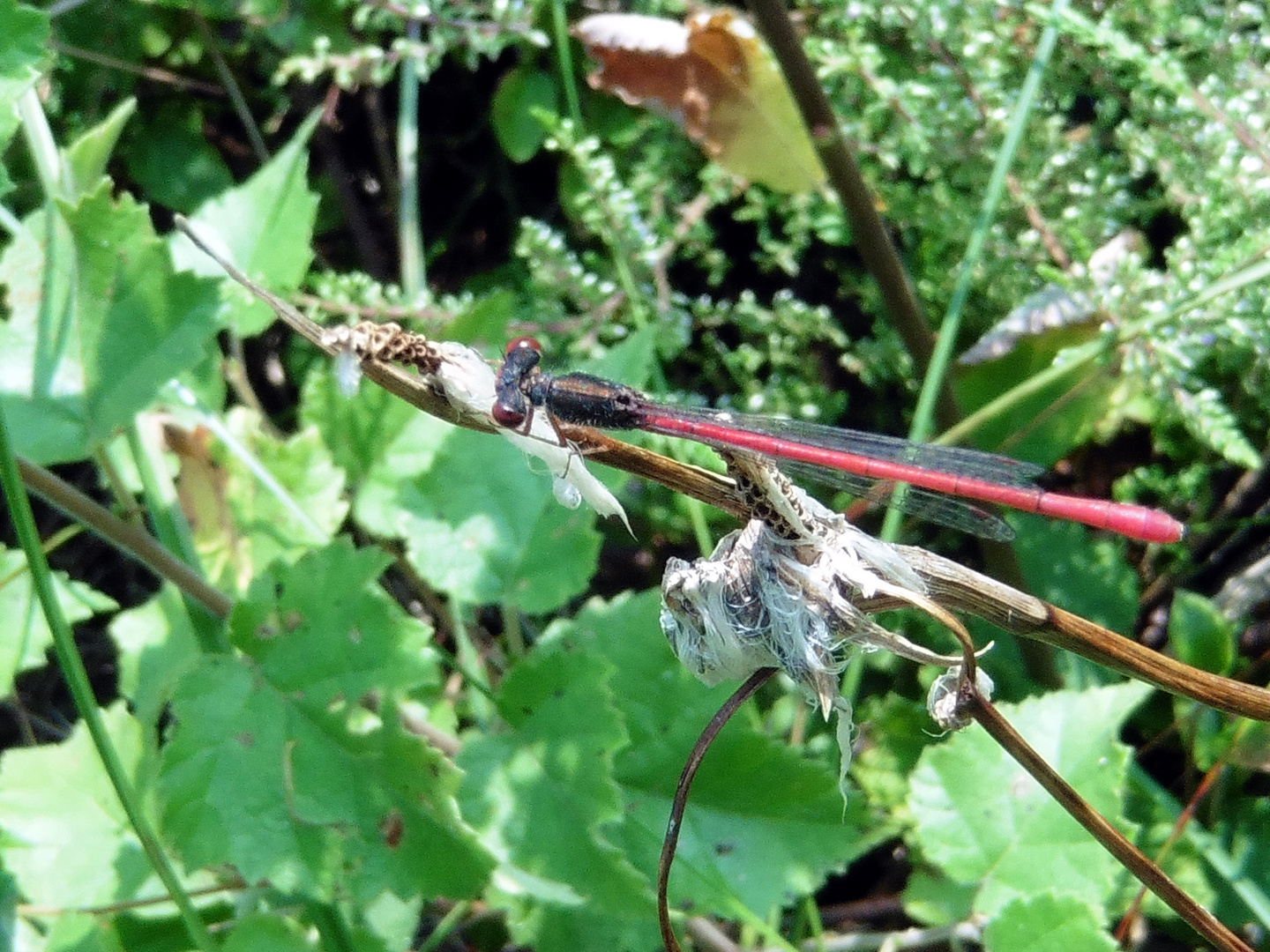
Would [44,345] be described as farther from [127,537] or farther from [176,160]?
[176,160]

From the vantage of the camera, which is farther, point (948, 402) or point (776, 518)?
point (948, 402)

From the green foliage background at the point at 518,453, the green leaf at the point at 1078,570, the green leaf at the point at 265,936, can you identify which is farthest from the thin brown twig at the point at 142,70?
the green leaf at the point at 1078,570

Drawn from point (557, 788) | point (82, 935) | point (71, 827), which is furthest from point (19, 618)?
point (557, 788)

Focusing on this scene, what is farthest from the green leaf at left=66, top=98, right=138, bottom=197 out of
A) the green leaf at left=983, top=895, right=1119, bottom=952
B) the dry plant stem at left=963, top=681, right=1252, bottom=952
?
the green leaf at left=983, top=895, right=1119, bottom=952

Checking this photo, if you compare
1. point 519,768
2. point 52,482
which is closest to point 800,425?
point 519,768

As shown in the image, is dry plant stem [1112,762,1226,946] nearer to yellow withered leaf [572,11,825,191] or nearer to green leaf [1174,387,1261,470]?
green leaf [1174,387,1261,470]

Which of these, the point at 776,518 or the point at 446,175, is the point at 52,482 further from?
the point at 446,175

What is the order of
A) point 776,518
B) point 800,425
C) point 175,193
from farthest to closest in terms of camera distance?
point 175,193 → point 800,425 → point 776,518
